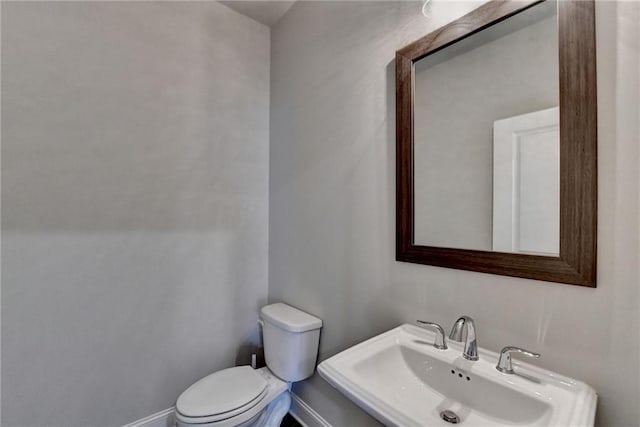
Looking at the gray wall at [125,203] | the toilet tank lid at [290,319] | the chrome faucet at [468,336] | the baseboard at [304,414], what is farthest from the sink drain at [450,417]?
the gray wall at [125,203]

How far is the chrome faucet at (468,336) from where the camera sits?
34.7 inches

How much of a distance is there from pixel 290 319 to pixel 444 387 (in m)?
0.84

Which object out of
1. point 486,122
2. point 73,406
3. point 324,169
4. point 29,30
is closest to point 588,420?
point 486,122

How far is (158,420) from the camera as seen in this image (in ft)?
5.28

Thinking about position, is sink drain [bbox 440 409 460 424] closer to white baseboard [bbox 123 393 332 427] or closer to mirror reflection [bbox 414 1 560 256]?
mirror reflection [bbox 414 1 560 256]

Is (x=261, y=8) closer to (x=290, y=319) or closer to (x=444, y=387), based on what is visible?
(x=290, y=319)

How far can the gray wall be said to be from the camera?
1295 millimetres

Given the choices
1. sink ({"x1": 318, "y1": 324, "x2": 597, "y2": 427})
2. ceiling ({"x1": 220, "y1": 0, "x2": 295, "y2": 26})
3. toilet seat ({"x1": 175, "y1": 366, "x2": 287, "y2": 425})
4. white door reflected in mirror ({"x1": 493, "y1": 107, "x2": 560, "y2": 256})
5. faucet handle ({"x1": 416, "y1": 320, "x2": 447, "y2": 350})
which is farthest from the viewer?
ceiling ({"x1": 220, "y1": 0, "x2": 295, "y2": 26})

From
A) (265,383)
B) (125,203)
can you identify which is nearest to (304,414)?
(265,383)

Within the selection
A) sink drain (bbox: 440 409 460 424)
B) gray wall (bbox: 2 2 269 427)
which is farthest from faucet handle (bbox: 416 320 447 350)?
gray wall (bbox: 2 2 269 427)

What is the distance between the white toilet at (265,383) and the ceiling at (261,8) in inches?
74.5

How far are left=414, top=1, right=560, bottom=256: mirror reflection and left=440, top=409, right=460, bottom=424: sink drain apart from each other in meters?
0.52

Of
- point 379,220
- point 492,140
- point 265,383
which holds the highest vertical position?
point 492,140

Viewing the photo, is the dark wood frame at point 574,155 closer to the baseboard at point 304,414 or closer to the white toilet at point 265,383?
the white toilet at point 265,383
